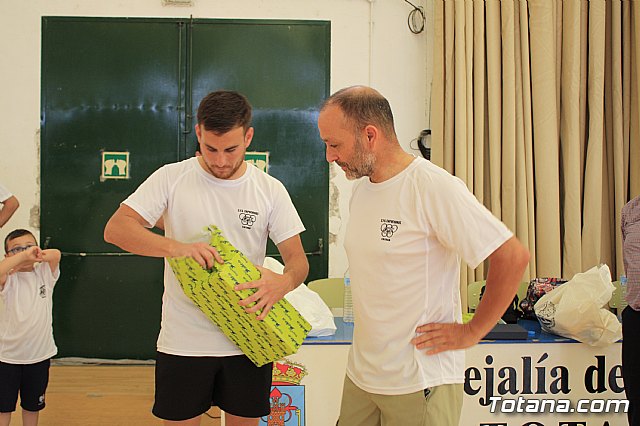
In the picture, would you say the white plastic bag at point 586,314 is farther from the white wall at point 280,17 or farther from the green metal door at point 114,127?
the green metal door at point 114,127

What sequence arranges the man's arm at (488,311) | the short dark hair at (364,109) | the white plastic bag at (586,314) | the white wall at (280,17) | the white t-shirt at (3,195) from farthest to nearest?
1. the white wall at (280,17)
2. the white t-shirt at (3,195)
3. the white plastic bag at (586,314)
4. the short dark hair at (364,109)
5. the man's arm at (488,311)

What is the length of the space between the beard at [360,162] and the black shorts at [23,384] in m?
2.43

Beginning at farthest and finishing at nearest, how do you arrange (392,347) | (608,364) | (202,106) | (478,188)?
(478,188)
(608,364)
(202,106)
(392,347)

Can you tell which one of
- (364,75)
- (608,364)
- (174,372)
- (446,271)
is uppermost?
(364,75)

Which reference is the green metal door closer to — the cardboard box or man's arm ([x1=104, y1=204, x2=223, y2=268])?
man's arm ([x1=104, y1=204, x2=223, y2=268])

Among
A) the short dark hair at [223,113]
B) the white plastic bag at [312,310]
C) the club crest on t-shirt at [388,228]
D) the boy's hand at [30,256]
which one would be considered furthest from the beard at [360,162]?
the boy's hand at [30,256]

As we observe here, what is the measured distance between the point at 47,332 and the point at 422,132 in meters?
3.34

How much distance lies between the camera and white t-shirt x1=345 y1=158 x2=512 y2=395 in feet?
6.49

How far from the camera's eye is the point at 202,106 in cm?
230

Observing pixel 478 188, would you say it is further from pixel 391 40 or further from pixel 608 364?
pixel 608 364

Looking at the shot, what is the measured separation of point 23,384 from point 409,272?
2590mm

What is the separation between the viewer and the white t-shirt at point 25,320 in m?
3.59

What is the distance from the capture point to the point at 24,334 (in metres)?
3.61

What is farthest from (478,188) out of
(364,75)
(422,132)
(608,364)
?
(608,364)
